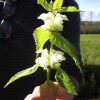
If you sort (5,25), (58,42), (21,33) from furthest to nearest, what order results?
1. (21,33)
2. (5,25)
3. (58,42)

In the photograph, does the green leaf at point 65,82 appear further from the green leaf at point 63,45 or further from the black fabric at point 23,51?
the black fabric at point 23,51

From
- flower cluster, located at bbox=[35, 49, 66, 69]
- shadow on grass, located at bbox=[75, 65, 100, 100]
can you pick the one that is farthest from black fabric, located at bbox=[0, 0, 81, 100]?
shadow on grass, located at bbox=[75, 65, 100, 100]

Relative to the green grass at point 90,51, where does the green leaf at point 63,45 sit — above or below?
above

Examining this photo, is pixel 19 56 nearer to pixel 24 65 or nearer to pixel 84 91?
pixel 24 65

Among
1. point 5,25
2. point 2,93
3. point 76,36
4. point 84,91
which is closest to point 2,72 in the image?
point 2,93

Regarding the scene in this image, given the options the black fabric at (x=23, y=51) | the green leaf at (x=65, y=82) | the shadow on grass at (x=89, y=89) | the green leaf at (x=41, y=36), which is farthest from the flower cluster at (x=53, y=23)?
the shadow on grass at (x=89, y=89)

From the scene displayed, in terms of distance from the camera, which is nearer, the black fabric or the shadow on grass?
the black fabric

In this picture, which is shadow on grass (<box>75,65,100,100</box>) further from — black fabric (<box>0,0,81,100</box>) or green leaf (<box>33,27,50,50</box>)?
green leaf (<box>33,27,50,50</box>)

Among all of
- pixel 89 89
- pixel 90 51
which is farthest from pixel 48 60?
pixel 90 51
